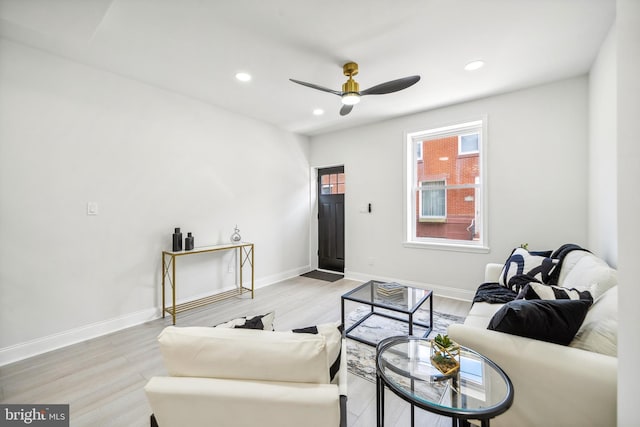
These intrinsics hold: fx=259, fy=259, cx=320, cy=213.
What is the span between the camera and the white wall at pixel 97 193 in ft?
7.21

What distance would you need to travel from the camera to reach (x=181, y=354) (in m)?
0.93

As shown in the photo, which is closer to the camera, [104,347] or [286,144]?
[104,347]

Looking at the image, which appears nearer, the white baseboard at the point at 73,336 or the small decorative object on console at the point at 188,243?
the white baseboard at the point at 73,336

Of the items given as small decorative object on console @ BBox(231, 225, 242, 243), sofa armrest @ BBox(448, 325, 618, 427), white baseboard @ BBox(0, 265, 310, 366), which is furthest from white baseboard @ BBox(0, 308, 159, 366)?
sofa armrest @ BBox(448, 325, 618, 427)

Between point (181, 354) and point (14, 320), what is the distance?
2.45m

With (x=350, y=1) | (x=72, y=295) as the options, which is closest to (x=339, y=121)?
(x=350, y=1)

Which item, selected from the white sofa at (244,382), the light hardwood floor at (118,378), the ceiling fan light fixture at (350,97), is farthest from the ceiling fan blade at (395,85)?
the light hardwood floor at (118,378)

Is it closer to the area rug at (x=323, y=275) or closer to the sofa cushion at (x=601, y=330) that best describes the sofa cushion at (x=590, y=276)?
the sofa cushion at (x=601, y=330)

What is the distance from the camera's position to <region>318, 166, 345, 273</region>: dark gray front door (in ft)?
16.4

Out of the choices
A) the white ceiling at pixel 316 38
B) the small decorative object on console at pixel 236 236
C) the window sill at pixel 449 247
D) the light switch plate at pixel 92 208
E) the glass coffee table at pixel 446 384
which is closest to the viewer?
the glass coffee table at pixel 446 384

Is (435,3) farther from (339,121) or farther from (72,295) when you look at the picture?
(72,295)

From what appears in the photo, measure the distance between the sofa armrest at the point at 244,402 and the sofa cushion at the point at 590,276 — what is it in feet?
5.69

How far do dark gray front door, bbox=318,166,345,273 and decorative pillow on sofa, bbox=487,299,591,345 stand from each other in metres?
3.72

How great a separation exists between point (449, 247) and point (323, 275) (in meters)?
2.27
